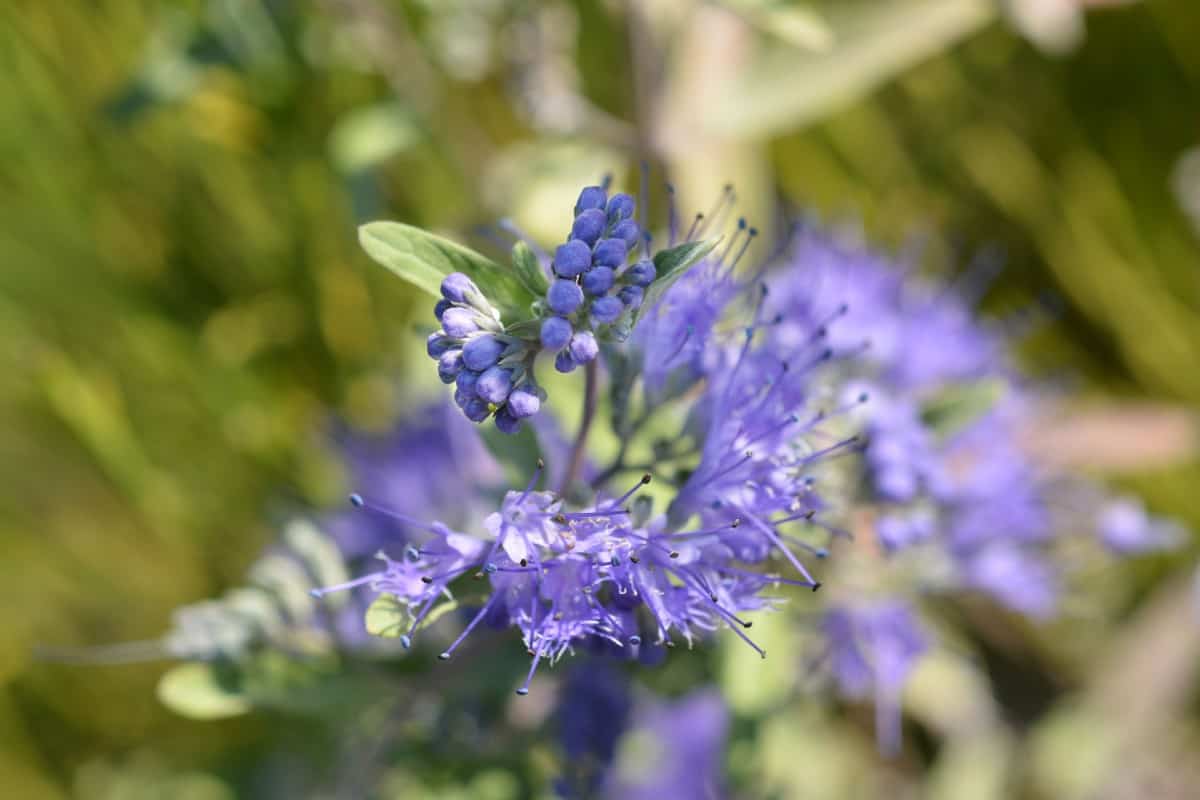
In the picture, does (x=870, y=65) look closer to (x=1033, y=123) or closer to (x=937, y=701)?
(x=1033, y=123)

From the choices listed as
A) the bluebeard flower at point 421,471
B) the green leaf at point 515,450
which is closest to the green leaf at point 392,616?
the green leaf at point 515,450

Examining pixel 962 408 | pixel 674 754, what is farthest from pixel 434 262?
pixel 674 754

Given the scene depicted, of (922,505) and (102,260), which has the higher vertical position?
(102,260)

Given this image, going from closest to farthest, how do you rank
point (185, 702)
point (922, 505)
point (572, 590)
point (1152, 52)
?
point (572, 590), point (185, 702), point (922, 505), point (1152, 52)

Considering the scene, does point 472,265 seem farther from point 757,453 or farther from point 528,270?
point 757,453

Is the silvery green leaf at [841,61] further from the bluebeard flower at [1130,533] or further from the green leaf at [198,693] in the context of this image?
the green leaf at [198,693]

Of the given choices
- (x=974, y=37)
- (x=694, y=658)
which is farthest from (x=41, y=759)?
(x=974, y=37)
